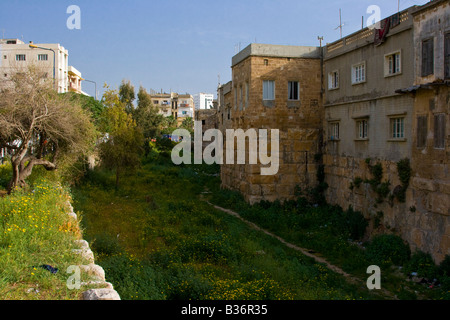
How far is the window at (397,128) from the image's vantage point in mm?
13258

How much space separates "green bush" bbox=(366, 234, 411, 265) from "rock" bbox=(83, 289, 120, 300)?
9256 mm

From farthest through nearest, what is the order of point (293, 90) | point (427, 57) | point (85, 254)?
1. point (293, 90)
2. point (427, 57)
3. point (85, 254)

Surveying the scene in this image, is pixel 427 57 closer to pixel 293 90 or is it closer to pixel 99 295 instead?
pixel 293 90

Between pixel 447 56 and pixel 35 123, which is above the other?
pixel 447 56

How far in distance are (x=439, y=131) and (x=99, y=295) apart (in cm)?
1018

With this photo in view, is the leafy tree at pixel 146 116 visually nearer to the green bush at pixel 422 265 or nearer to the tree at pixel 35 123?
the tree at pixel 35 123

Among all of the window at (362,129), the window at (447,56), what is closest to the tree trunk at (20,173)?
the window at (362,129)

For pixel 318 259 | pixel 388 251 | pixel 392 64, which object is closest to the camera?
pixel 388 251

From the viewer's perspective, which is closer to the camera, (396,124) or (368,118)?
(396,124)

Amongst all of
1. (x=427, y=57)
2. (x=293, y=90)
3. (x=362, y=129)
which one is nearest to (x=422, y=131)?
(x=427, y=57)

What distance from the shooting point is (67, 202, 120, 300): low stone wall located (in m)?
5.53

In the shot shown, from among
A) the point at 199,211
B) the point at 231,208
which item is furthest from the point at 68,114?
the point at 231,208

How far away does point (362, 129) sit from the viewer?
15.8 metres
